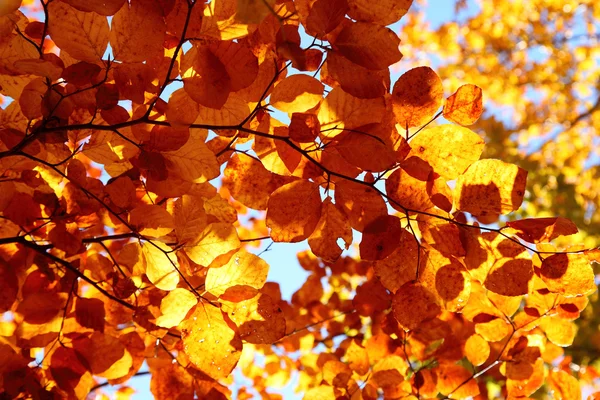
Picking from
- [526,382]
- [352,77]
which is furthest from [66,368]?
[526,382]

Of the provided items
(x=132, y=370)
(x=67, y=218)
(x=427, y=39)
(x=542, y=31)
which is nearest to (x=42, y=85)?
(x=67, y=218)

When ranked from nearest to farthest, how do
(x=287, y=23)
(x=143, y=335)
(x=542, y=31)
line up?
(x=287, y=23) < (x=143, y=335) < (x=542, y=31)

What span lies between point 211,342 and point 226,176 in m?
0.29

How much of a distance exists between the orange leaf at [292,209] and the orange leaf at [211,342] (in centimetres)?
18

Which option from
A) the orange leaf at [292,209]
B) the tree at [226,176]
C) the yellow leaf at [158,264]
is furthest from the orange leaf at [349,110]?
the yellow leaf at [158,264]

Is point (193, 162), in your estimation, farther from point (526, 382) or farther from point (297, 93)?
point (526, 382)

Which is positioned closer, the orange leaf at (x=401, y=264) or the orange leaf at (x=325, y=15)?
the orange leaf at (x=325, y=15)

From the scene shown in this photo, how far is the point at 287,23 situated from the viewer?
75 cm

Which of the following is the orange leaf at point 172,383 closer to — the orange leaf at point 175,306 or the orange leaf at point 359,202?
the orange leaf at point 175,306

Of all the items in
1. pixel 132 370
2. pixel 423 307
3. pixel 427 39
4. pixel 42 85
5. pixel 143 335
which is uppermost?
pixel 427 39

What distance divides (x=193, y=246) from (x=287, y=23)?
0.40m

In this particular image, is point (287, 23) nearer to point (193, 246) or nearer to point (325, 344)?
point (193, 246)

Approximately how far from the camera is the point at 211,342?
0.85 metres

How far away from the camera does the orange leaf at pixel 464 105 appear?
827mm
